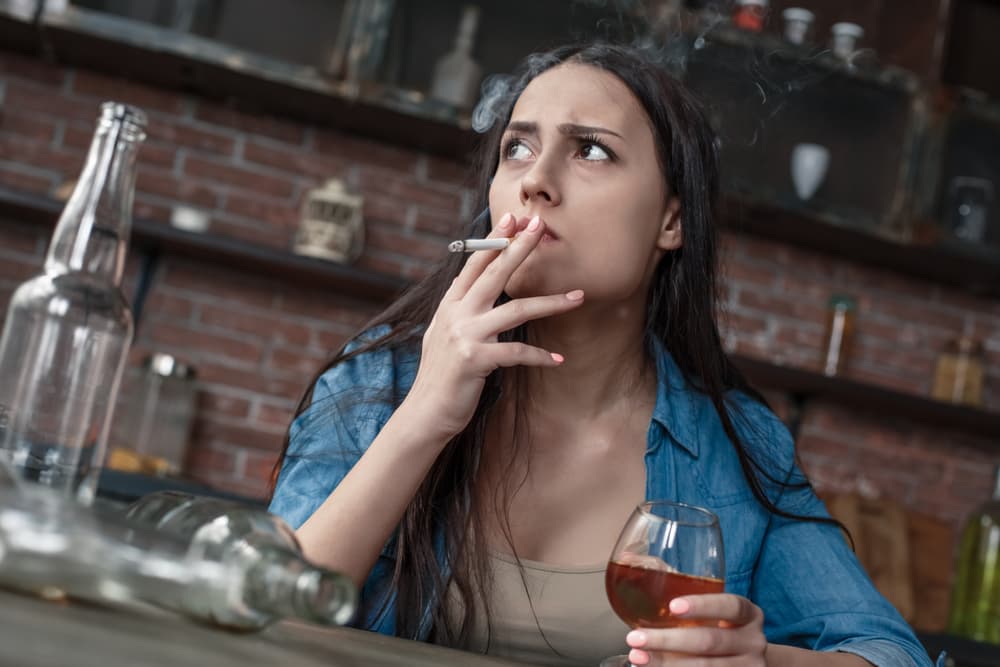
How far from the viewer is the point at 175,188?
2.85 meters

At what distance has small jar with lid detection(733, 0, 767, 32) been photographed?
9.61 feet

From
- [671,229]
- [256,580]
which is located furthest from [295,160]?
[256,580]

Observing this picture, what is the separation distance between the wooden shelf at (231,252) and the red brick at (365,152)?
370 mm

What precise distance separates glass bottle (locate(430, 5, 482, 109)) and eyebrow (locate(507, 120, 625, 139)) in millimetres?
1304

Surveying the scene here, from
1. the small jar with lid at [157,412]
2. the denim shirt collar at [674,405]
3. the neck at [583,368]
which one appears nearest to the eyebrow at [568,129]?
the neck at [583,368]

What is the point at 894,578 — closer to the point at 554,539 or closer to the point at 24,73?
the point at 554,539

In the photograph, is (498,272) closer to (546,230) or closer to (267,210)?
(546,230)

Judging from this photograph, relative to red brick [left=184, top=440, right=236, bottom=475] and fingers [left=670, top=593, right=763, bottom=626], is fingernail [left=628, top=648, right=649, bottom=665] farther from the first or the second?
red brick [left=184, top=440, right=236, bottom=475]

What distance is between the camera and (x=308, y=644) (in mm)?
683

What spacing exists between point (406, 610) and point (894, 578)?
2.03 m

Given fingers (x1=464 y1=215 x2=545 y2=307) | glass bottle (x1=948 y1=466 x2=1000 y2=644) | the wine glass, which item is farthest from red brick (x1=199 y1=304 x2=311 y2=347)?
the wine glass

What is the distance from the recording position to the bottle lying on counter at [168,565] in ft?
1.71

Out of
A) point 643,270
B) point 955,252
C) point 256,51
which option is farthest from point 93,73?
point 955,252

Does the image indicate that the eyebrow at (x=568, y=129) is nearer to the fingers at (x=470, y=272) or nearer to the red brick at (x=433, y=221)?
the fingers at (x=470, y=272)
